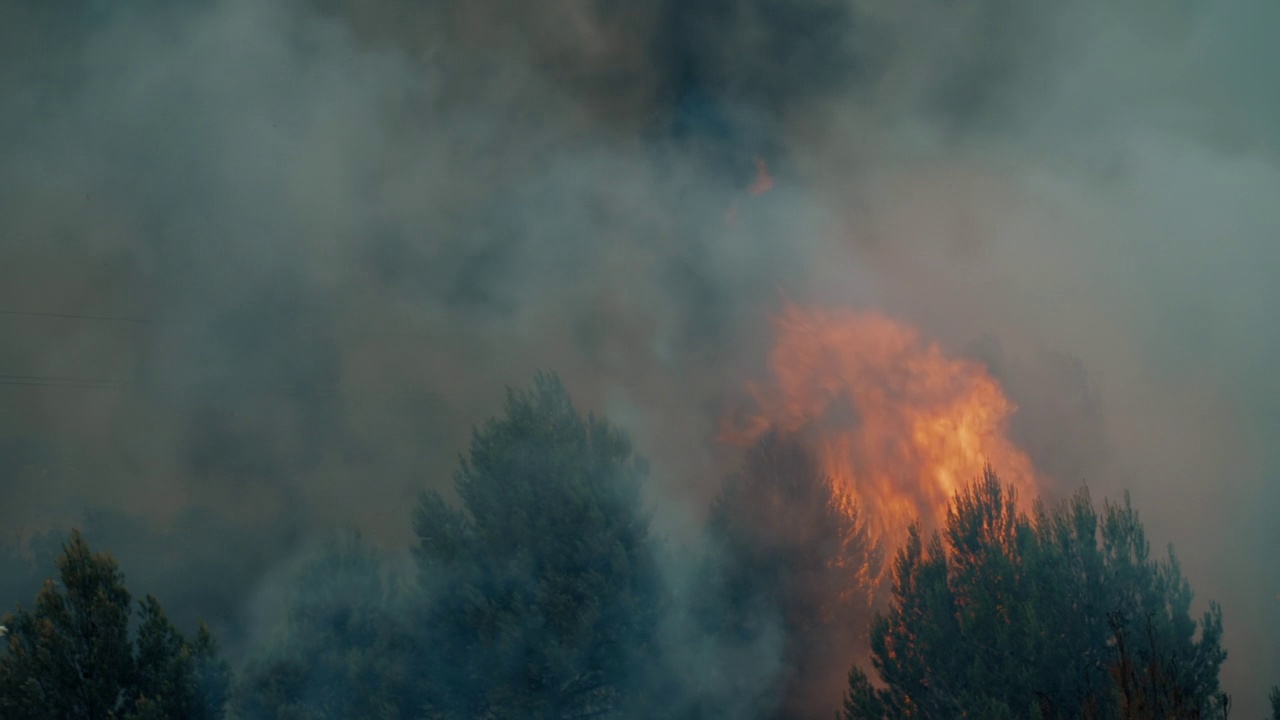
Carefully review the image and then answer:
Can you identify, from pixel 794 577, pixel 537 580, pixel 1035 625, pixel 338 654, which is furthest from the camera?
pixel 794 577

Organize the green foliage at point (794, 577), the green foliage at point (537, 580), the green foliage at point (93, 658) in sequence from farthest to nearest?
the green foliage at point (794, 577) → the green foliage at point (537, 580) → the green foliage at point (93, 658)

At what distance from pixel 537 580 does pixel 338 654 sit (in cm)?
370

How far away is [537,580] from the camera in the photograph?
1677 centimetres

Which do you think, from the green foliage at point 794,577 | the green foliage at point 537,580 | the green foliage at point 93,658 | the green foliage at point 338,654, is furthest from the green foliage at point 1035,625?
the green foliage at point 93,658

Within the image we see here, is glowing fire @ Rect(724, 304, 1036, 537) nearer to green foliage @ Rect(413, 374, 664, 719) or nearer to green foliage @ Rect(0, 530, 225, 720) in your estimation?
green foliage @ Rect(413, 374, 664, 719)

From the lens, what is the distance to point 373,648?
16.8 metres

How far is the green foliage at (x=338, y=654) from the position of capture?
16.5 metres

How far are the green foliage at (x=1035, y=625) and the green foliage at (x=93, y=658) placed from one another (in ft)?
34.4

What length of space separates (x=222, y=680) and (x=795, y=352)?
16.3m

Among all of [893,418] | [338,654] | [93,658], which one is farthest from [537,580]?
[893,418]

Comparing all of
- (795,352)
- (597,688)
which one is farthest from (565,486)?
(795,352)

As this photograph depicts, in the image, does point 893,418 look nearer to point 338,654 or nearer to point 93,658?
point 338,654

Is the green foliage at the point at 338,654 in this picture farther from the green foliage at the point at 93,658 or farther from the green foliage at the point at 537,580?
the green foliage at the point at 93,658

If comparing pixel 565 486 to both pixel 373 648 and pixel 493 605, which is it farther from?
pixel 373 648
